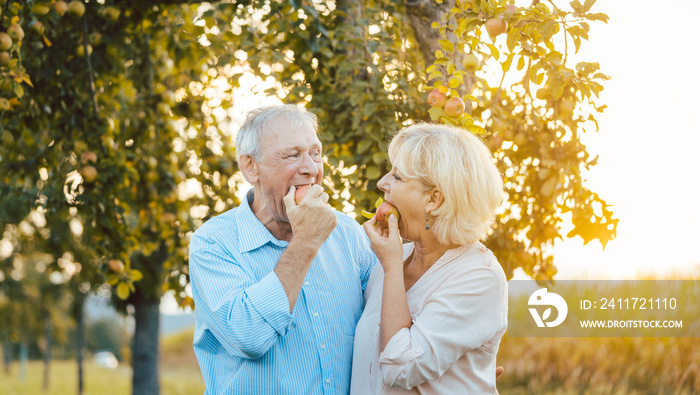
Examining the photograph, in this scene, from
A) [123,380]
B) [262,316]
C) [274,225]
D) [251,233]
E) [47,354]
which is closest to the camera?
[262,316]

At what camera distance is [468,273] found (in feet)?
6.28

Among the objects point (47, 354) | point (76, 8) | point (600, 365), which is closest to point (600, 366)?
point (600, 365)

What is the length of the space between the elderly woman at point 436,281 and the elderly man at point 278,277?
129 mm

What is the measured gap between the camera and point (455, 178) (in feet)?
6.43

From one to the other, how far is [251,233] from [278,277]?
0.36 metres

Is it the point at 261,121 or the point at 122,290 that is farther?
the point at 122,290

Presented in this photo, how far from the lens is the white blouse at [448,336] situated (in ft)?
5.97

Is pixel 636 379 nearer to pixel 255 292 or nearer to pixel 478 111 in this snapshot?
pixel 478 111

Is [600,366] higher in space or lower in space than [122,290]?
lower

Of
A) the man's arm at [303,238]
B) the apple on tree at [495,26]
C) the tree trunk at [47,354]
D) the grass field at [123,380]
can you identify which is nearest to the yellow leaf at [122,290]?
the man's arm at [303,238]

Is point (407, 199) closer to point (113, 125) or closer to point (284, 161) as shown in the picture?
point (284, 161)

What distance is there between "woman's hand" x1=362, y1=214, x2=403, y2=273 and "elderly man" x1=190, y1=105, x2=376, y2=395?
5.9 inches

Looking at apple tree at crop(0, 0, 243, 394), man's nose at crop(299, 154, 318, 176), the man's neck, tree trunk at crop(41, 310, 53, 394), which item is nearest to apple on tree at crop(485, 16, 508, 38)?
man's nose at crop(299, 154, 318, 176)

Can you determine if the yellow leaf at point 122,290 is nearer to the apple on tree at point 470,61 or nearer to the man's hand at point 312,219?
the man's hand at point 312,219
